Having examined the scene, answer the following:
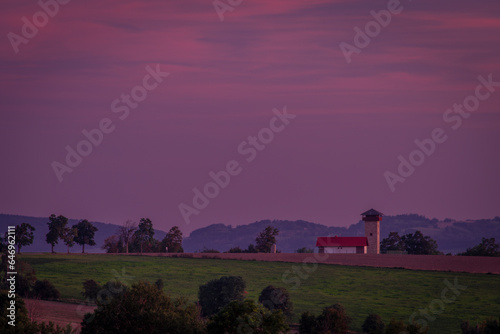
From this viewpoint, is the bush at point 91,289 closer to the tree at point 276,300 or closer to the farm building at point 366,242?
the tree at point 276,300

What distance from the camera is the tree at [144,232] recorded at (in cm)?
17212

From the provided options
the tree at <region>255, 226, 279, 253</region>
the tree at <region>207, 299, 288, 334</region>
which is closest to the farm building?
the tree at <region>255, 226, 279, 253</region>

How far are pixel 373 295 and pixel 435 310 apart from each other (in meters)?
12.4

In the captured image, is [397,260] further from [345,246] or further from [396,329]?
[396,329]

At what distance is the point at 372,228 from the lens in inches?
5984

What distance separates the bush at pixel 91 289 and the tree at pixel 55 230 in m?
50.2

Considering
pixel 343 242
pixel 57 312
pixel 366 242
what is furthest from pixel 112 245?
pixel 57 312

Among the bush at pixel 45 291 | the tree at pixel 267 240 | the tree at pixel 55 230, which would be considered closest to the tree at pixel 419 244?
the tree at pixel 267 240

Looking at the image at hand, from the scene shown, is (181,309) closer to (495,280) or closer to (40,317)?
(40,317)

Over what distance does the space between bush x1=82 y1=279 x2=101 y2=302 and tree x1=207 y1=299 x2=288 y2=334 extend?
48.8 meters

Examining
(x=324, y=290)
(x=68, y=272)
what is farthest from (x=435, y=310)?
(x=68, y=272)

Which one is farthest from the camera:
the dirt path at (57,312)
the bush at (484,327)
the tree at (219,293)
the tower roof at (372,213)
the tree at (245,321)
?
the tower roof at (372,213)

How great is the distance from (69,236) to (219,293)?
64510 millimetres

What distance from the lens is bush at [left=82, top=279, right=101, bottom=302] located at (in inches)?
4219
